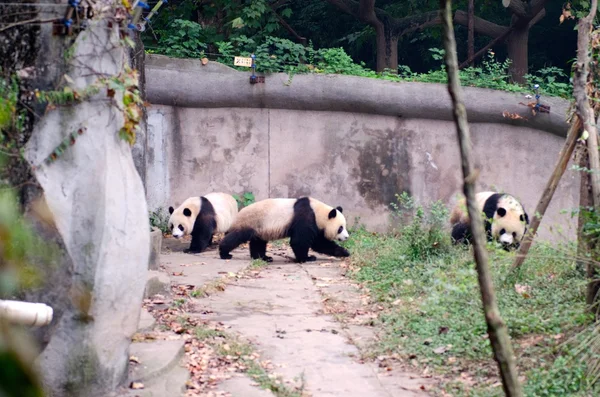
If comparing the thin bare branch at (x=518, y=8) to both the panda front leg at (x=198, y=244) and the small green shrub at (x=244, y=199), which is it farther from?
the panda front leg at (x=198, y=244)

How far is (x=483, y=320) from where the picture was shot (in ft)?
21.2

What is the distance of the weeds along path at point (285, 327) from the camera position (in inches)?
222

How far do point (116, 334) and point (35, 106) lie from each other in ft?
5.00

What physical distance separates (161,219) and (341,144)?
140 inches

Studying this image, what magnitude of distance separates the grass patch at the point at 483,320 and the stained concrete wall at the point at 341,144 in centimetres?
459

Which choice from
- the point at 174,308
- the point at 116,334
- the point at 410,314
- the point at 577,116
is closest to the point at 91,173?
the point at 116,334

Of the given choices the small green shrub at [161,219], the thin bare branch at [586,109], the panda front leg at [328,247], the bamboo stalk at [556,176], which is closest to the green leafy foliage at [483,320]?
the bamboo stalk at [556,176]

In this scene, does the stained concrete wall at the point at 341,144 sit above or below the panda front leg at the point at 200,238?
above

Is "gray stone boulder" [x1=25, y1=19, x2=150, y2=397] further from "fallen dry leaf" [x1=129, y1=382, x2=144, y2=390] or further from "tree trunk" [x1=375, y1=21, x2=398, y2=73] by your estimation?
"tree trunk" [x1=375, y1=21, x2=398, y2=73]

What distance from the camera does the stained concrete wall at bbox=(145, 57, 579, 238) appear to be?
44.5 ft

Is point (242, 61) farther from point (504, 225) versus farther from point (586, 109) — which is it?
point (586, 109)

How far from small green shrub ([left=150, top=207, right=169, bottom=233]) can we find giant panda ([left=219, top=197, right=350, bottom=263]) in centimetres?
209

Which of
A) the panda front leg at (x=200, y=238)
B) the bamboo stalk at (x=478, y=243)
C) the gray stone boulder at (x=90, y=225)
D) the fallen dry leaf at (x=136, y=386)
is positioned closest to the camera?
the bamboo stalk at (x=478, y=243)

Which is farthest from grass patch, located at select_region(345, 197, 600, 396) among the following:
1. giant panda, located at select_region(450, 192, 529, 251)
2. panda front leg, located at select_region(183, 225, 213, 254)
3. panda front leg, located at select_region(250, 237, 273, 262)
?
panda front leg, located at select_region(183, 225, 213, 254)
